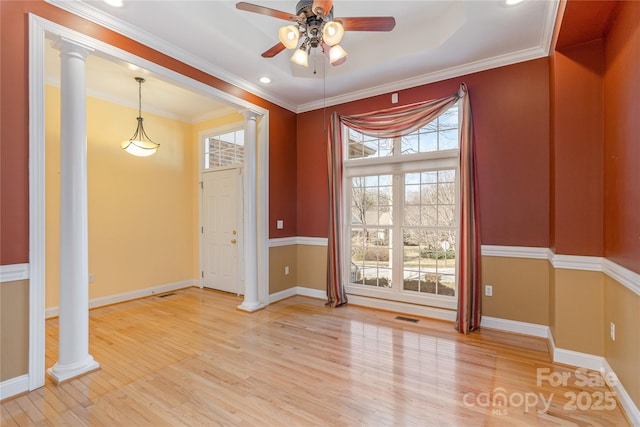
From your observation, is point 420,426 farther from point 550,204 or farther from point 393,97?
point 393,97

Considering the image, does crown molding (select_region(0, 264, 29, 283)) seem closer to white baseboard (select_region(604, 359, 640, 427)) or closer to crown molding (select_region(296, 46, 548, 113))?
crown molding (select_region(296, 46, 548, 113))

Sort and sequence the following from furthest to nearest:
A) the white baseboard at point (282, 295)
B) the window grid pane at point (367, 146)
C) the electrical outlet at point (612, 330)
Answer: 1. the white baseboard at point (282, 295)
2. the window grid pane at point (367, 146)
3. the electrical outlet at point (612, 330)

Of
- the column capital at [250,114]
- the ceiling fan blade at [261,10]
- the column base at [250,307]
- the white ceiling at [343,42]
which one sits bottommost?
the column base at [250,307]

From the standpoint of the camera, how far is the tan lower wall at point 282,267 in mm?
4391

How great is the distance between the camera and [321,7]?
6.54 ft

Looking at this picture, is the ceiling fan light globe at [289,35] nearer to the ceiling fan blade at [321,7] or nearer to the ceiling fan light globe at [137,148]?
the ceiling fan blade at [321,7]

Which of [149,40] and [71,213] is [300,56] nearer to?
[149,40]

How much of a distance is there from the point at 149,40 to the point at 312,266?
11.3 ft

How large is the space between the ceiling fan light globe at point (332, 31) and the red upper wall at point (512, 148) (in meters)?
2.03

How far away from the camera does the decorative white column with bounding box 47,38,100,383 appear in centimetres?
236

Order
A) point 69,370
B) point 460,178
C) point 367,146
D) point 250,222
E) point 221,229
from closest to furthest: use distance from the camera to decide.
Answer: point 69,370
point 460,178
point 250,222
point 367,146
point 221,229

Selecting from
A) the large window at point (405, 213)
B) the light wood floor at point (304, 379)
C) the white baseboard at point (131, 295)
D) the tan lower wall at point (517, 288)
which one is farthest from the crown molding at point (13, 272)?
the tan lower wall at point (517, 288)

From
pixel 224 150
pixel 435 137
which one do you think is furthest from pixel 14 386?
pixel 435 137

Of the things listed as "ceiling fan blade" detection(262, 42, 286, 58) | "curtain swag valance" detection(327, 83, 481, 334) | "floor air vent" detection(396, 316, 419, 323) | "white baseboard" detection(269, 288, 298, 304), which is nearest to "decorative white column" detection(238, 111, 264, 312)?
"white baseboard" detection(269, 288, 298, 304)
